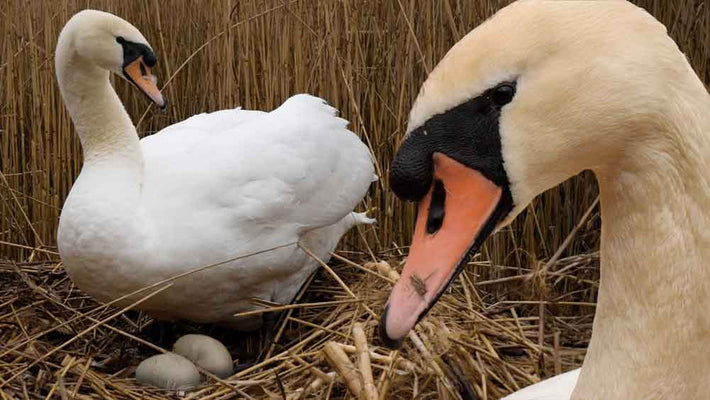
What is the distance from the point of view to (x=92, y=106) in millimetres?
3219

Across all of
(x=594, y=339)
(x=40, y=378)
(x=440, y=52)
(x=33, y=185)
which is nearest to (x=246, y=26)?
(x=440, y=52)

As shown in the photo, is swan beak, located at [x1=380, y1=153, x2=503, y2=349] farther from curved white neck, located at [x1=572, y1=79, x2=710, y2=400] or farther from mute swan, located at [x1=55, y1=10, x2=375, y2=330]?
mute swan, located at [x1=55, y1=10, x2=375, y2=330]

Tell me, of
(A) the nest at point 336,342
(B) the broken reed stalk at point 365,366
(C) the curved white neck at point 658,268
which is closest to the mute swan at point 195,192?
(A) the nest at point 336,342

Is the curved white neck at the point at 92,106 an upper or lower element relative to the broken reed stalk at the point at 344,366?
upper

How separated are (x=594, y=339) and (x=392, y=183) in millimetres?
348

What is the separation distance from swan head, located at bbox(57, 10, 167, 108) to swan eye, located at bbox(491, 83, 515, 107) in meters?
2.33

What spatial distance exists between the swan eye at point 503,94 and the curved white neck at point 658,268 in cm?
15

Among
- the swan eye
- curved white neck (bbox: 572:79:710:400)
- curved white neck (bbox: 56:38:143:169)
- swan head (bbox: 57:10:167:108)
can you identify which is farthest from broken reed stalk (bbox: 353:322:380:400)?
swan head (bbox: 57:10:167:108)

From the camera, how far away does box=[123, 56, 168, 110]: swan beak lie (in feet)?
10.6

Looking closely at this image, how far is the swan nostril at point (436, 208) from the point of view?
1.06 m

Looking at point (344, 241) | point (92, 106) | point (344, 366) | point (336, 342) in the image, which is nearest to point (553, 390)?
point (344, 366)

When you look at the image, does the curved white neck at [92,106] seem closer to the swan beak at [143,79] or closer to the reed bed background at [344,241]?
the swan beak at [143,79]

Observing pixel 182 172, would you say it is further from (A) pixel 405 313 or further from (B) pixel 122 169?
(A) pixel 405 313

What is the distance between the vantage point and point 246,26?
3.62 m
